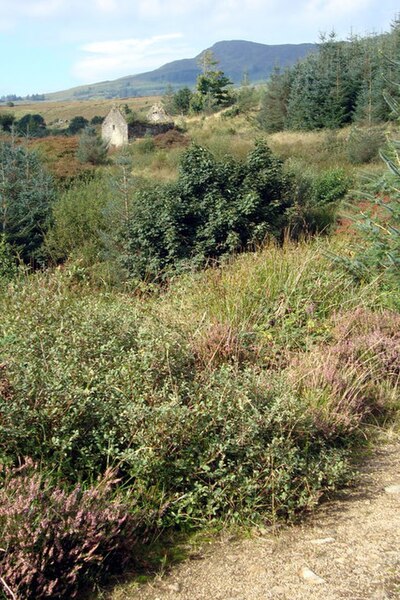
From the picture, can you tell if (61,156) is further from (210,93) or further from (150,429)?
(150,429)

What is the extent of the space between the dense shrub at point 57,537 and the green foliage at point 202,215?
25.2 feet

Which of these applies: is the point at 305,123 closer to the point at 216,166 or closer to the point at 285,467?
the point at 216,166

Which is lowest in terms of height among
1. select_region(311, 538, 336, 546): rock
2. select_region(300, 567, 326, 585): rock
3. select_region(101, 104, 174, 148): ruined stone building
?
select_region(311, 538, 336, 546): rock

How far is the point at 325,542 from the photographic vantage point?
3076 mm

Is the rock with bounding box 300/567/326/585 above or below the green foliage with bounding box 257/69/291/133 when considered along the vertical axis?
below

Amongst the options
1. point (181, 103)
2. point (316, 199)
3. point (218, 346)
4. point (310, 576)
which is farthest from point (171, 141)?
point (310, 576)

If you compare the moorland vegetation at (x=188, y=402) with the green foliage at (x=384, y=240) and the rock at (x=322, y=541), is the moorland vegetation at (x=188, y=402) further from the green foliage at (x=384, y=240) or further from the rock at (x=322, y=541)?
the rock at (x=322, y=541)

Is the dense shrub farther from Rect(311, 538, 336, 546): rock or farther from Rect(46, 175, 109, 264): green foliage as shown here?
Rect(46, 175, 109, 264): green foliage

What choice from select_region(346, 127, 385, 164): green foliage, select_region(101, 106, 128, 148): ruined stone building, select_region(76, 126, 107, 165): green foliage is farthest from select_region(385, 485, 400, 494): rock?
select_region(101, 106, 128, 148): ruined stone building

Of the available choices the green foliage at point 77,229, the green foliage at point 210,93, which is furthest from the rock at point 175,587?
the green foliage at point 210,93

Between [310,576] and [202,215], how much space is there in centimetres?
927

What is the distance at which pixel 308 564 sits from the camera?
9.43ft

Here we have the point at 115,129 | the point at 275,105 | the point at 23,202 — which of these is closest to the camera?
the point at 23,202

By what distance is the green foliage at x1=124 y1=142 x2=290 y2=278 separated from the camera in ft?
36.6
